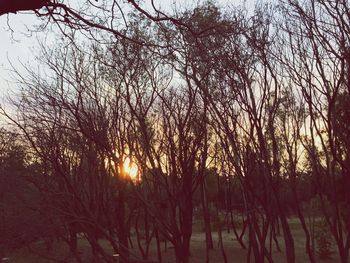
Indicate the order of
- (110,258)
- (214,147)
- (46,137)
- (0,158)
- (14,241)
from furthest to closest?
(214,147) < (0,158) < (46,137) < (14,241) < (110,258)

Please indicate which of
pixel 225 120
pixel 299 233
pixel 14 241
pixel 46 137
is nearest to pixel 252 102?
pixel 225 120

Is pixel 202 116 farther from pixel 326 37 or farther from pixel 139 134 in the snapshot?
pixel 326 37

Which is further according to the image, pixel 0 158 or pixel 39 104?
pixel 0 158

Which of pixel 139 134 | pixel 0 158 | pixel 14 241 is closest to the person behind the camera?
pixel 14 241

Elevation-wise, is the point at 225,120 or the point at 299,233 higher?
the point at 225,120

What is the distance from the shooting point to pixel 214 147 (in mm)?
27109

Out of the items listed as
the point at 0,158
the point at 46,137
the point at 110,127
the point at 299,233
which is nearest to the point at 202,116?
the point at 110,127

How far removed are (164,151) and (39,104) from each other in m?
6.63

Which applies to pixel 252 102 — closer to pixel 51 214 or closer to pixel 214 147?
pixel 51 214

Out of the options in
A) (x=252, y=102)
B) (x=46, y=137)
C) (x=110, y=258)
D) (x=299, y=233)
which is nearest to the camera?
(x=110, y=258)

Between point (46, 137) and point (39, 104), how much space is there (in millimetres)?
1638

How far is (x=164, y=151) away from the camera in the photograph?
21.7 meters

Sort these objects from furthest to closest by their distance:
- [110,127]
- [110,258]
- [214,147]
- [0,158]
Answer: [214,147] < [0,158] < [110,127] < [110,258]

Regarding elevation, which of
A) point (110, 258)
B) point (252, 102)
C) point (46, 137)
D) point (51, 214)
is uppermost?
point (252, 102)
